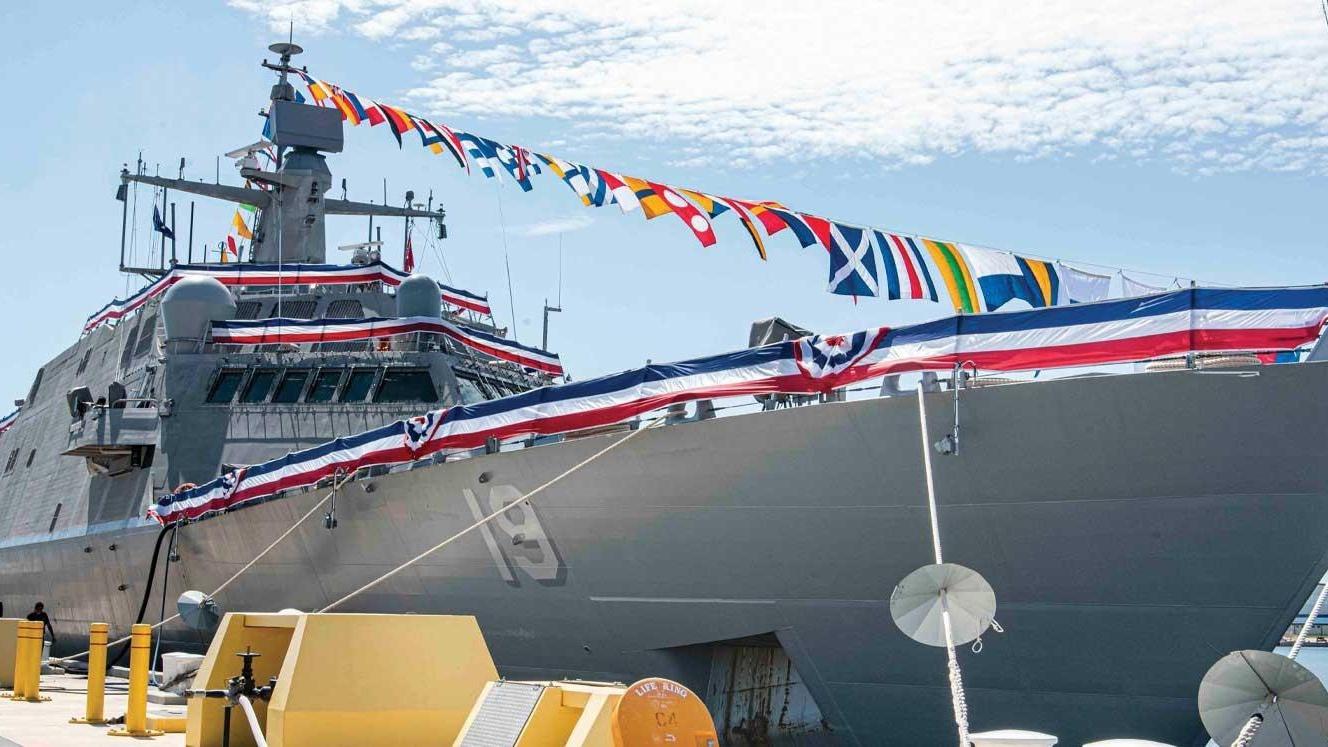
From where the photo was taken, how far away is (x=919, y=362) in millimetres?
9484

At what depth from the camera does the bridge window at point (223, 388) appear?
59.2 feet

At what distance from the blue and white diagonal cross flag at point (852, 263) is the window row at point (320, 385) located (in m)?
7.46

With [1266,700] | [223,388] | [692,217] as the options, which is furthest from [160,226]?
[1266,700]

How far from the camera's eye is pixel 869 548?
9.59 metres

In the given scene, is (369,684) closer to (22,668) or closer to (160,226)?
(22,668)

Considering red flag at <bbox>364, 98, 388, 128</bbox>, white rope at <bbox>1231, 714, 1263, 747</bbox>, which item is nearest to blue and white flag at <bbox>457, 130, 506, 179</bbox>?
red flag at <bbox>364, 98, 388, 128</bbox>

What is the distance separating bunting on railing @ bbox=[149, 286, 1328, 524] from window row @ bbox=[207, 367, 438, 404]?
12.8ft

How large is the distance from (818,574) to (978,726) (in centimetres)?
154

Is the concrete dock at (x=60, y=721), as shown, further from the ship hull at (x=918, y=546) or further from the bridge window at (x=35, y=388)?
the bridge window at (x=35, y=388)

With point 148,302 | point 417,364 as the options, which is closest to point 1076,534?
point 417,364

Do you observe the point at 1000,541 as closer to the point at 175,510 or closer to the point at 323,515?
the point at 323,515

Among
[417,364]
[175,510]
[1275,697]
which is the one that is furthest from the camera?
[417,364]

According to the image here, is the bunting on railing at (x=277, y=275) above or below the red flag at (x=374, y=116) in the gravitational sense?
above

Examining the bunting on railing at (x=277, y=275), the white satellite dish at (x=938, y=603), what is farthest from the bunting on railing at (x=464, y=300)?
the white satellite dish at (x=938, y=603)
